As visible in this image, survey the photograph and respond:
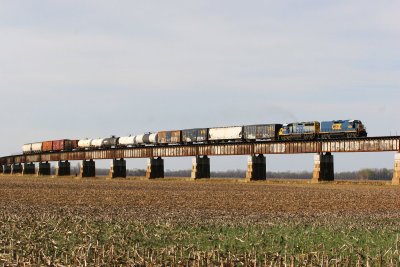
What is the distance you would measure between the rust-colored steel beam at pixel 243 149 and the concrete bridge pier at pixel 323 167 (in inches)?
41.9

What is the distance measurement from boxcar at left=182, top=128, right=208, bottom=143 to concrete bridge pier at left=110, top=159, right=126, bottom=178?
2075 cm

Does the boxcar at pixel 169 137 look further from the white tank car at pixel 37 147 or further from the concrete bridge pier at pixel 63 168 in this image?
the white tank car at pixel 37 147

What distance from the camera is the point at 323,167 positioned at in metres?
73.8

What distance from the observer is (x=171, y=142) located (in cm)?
9806

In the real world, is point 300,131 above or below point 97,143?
above

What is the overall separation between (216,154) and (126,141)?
26.4 m

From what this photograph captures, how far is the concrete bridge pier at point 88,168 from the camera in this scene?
117688mm

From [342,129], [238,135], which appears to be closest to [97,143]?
[238,135]

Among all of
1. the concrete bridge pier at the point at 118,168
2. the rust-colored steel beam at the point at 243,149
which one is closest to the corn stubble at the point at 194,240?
the rust-colored steel beam at the point at 243,149

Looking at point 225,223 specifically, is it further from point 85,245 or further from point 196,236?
point 85,245

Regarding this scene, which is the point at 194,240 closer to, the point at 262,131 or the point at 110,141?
the point at 262,131

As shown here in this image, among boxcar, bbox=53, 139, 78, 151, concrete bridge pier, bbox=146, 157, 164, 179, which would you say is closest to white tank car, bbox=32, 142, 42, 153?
boxcar, bbox=53, 139, 78, 151

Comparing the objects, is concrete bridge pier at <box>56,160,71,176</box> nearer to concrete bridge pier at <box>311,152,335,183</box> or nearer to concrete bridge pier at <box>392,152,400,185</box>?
concrete bridge pier at <box>311,152,335,183</box>

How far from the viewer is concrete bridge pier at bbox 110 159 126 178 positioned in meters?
110
